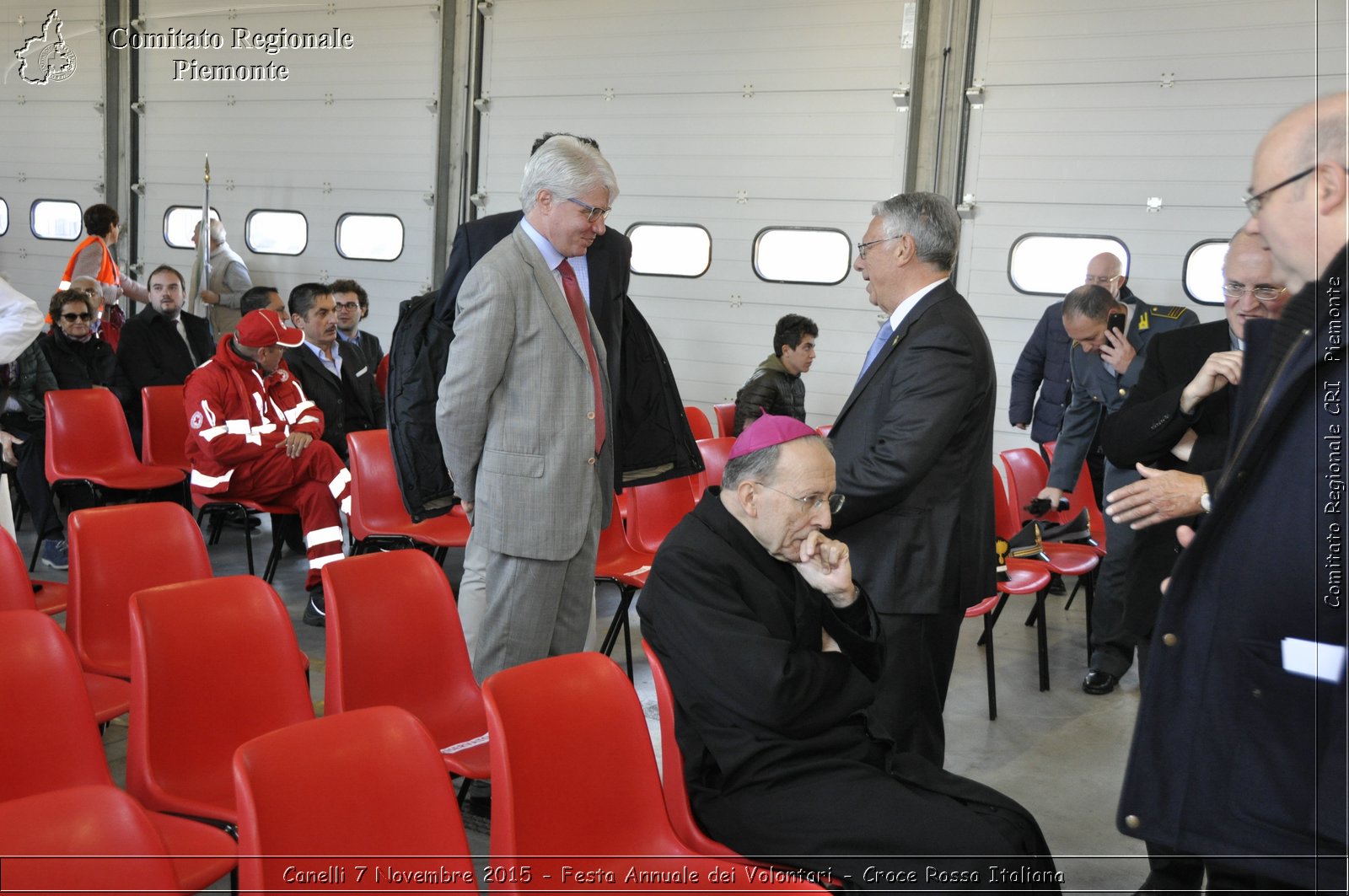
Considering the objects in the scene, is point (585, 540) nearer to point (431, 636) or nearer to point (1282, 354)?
point (431, 636)

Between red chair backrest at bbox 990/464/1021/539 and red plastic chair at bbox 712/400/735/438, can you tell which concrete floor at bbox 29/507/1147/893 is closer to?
red chair backrest at bbox 990/464/1021/539

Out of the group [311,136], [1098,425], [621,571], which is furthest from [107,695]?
[311,136]

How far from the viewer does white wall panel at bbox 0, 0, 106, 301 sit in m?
12.0

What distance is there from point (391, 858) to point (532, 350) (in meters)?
1.64

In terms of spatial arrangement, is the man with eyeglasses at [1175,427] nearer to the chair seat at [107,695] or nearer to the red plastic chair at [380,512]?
the chair seat at [107,695]

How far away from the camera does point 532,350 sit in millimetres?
3305

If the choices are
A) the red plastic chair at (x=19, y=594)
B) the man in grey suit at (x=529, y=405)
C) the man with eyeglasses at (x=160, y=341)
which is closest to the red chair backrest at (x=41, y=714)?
the red plastic chair at (x=19, y=594)

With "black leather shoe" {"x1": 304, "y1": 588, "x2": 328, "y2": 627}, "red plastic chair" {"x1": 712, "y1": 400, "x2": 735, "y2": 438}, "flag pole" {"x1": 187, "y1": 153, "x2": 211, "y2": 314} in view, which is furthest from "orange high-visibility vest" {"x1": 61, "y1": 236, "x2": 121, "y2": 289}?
"red plastic chair" {"x1": 712, "y1": 400, "x2": 735, "y2": 438}

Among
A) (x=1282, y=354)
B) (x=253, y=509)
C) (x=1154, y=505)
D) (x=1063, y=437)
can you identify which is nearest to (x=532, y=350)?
(x=1154, y=505)

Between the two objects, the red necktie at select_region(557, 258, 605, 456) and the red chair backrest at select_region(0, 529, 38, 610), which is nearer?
the red chair backrest at select_region(0, 529, 38, 610)

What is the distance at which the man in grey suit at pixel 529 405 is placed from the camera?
10.7 ft

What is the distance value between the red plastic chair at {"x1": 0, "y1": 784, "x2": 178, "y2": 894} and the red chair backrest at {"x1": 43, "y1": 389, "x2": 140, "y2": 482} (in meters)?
5.05

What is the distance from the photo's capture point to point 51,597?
13.3 ft

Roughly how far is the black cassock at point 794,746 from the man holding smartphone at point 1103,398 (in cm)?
225
